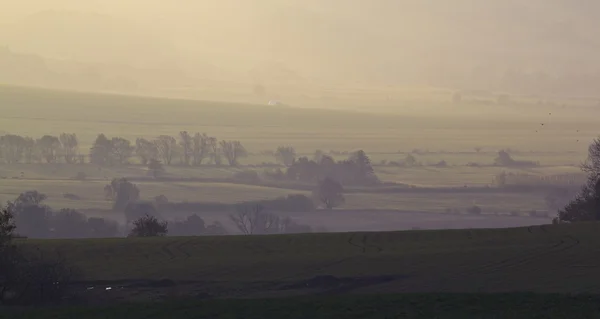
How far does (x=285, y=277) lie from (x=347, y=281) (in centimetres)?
261

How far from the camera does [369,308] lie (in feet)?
79.7

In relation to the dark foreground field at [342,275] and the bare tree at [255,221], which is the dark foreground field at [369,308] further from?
the bare tree at [255,221]

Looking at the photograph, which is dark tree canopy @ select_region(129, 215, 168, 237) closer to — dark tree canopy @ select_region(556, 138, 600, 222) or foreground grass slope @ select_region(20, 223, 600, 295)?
foreground grass slope @ select_region(20, 223, 600, 295)

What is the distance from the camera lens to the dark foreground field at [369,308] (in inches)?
916

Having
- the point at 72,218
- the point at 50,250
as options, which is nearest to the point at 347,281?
the point at 50,250

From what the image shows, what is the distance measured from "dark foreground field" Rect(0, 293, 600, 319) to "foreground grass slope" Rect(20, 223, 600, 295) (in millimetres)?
5616

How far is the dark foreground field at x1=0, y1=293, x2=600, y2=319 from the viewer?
23.3 m

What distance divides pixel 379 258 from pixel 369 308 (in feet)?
50.2

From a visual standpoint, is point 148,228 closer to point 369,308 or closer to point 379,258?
point 379,258

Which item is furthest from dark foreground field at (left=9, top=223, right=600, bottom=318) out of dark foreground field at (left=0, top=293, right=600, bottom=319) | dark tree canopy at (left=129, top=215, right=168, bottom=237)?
dark tree canopy at (left=129, top=215, right=168, bottom=237)

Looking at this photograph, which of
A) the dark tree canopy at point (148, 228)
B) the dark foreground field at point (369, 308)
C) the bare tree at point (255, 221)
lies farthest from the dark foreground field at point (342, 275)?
the bare tree at point (255, 221)

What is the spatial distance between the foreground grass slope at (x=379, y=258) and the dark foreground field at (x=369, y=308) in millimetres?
5616

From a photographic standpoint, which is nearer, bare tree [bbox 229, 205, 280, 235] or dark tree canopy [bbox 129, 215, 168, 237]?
dark tree canopy [bbox 129, 215, 168, 237]

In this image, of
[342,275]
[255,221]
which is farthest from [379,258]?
[255,221]
